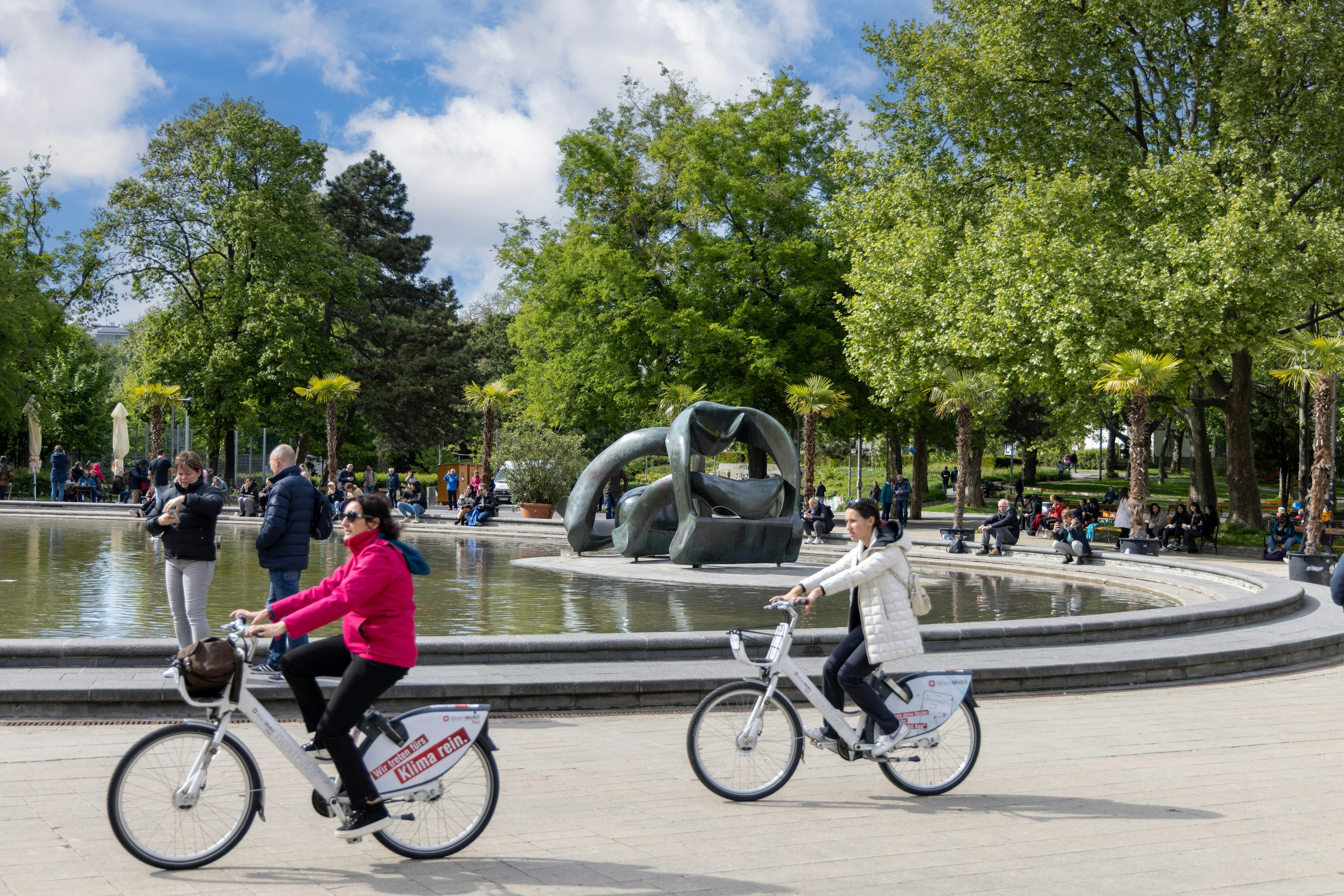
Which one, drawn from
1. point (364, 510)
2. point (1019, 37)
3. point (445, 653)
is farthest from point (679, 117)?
point (364, 510)

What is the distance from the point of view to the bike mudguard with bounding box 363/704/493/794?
5172mm

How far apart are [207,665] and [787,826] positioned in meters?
2.84

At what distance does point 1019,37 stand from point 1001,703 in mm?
24149

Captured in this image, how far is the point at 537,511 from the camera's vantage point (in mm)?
33812

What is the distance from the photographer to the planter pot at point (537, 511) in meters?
33.7

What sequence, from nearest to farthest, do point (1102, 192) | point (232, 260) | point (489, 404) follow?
1. point (1102, 192)
2. point (489, 404)
3. point (232, 260)

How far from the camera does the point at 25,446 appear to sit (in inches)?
2111

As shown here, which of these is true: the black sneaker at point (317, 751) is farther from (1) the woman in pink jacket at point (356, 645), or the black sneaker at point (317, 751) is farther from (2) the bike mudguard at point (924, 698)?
(2) the bike mudguard at point (924, 698)

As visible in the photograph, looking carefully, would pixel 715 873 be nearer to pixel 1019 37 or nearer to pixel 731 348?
pixel 1019 37

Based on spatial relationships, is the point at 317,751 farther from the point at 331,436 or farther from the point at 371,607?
the point at 331,436

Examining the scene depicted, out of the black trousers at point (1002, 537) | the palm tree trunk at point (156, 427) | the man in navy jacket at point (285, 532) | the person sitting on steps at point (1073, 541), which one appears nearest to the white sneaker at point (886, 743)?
the man in navy jacket at point (285, 532)

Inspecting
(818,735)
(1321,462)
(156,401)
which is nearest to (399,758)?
(818,735)

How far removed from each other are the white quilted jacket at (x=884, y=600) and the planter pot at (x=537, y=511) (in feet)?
90.3

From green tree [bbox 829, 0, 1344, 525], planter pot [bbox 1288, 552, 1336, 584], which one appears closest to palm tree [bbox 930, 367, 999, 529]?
green tree [bbox 829, 0, 1344, 525]
